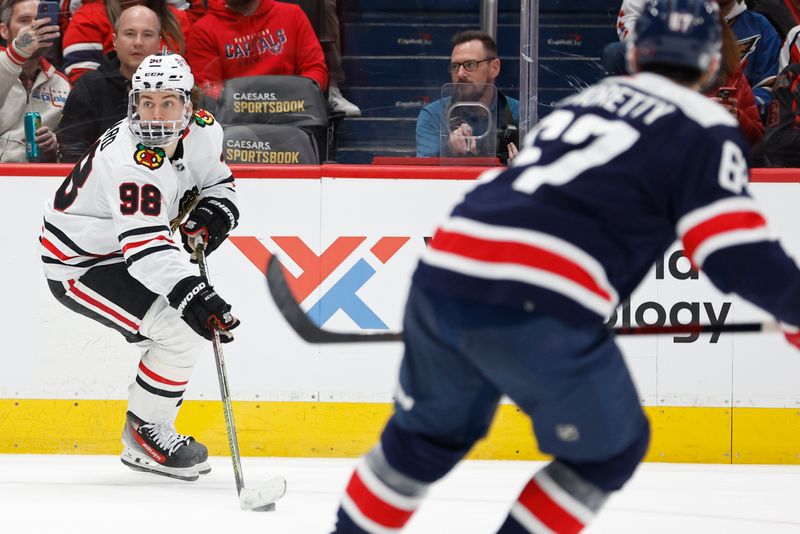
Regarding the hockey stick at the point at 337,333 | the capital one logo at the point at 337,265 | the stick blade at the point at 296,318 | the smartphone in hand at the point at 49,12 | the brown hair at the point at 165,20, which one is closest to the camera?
the hockey stick at the point at 337,333

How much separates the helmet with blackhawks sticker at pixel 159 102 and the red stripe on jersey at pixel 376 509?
1587 mm

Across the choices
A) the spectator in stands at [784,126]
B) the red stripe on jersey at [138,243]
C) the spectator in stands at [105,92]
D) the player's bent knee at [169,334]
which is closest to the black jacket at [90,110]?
the spectator in stands at [105,92]

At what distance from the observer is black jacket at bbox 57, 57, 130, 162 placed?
394 cm

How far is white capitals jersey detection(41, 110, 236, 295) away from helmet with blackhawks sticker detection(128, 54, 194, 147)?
0.15 feet

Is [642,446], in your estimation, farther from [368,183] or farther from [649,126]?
[368,183]

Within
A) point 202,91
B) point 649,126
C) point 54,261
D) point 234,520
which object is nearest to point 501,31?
point 202,91

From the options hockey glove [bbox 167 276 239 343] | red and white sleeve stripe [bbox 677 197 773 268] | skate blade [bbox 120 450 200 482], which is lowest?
skate blade [bbox 120 450 200 482]

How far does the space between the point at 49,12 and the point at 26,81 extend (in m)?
0.29

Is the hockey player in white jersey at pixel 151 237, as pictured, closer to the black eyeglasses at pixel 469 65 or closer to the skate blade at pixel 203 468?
the skate blade at pixel 203 468

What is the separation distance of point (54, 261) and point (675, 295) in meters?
1.86

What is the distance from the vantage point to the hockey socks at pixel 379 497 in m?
1.84

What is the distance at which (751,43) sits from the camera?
172 inches

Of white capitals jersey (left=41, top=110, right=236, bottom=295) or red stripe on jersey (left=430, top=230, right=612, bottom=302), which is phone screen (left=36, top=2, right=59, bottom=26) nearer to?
white capitals jersey (left=41, top=110, right=236, bottom=295)

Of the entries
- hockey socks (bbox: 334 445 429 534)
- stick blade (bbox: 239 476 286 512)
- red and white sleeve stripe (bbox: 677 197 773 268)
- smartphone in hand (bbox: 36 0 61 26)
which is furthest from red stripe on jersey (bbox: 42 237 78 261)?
red and white sleeve stripe (bbox: 677 197 773 268)
